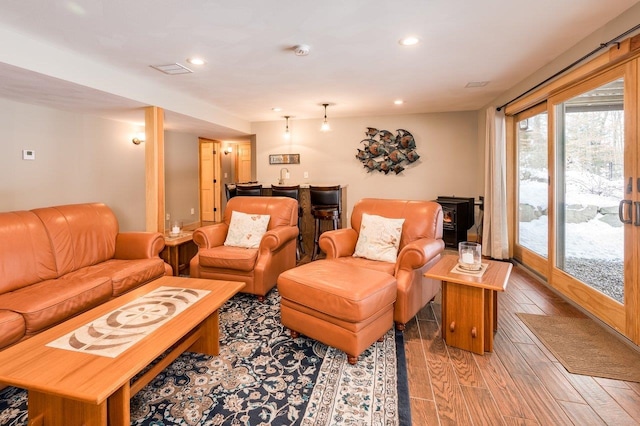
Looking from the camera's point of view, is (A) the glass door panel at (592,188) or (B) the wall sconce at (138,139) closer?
(A) the glass door panel at (592,188)

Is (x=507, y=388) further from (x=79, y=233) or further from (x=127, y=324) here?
(x=79, y=233)

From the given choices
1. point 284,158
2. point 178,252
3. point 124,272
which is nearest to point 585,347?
point 124,272

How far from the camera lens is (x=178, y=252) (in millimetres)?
3936

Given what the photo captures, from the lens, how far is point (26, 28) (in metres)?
2.51

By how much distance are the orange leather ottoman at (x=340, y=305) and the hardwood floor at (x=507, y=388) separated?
347 millimetres

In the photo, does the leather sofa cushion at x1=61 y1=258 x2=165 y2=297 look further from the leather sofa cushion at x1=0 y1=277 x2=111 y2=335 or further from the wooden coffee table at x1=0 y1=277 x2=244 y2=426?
the wooden coffee table at x1=0 y1=277 x2=244 y2=426

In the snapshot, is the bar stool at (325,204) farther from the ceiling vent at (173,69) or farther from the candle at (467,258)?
the candle at (467,258)

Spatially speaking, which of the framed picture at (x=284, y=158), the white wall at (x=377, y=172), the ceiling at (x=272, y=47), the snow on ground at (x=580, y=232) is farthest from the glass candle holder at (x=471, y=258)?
the framed picture at (x=284, y=158)

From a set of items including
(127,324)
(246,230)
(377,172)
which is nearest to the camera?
(127,324)

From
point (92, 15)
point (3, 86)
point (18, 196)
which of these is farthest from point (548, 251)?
point (18, 196)

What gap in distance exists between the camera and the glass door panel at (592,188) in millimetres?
2492

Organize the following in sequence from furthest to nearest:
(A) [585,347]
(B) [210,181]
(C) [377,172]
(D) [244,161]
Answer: (D) [244,161] < (B) [210,181] < (C) [377,172] < (A) [585,347]

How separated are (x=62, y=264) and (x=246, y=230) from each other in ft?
5.33

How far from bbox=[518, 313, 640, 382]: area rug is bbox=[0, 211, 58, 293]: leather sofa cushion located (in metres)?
3.80
